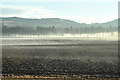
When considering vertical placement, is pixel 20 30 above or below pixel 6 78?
above

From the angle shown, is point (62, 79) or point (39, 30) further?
point (39, 30)

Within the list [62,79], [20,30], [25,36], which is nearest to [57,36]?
[25,36]

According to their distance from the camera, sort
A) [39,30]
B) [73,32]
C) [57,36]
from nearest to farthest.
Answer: [39,30], [73,32], [57,36]

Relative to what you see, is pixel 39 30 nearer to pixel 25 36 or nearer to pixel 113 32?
pixel 25 36

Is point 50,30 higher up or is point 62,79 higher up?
point 50,30

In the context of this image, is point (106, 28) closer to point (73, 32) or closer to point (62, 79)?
point (73, 32)

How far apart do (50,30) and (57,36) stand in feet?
92.2

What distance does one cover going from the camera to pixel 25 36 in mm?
173625

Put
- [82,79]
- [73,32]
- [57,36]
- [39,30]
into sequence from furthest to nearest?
1. [57,36]
2. [73,32]
3. [39,30]
4. [82,79]

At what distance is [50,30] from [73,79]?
460ft

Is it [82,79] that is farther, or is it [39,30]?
[39,30]

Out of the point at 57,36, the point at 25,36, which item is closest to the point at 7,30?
the point at 25,36

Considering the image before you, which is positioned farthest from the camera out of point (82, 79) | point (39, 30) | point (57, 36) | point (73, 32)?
point (57, 36)

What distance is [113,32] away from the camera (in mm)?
157875
